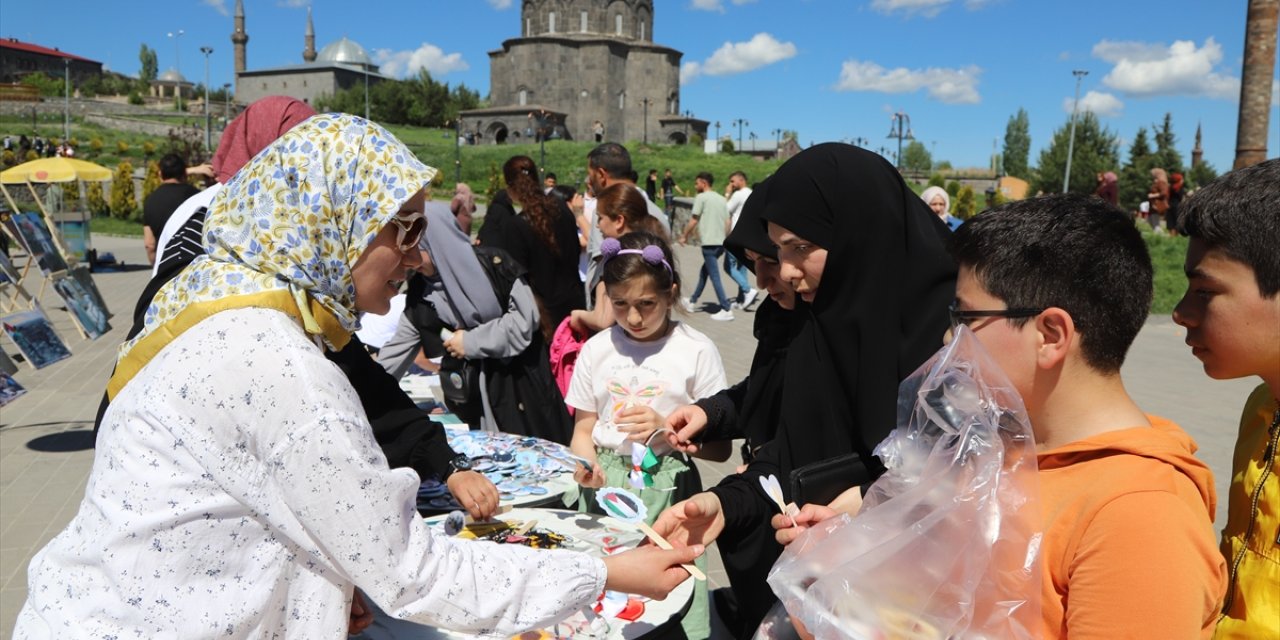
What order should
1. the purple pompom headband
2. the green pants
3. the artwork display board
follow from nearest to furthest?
the green pants, the purple pompom headband, the artwork display board

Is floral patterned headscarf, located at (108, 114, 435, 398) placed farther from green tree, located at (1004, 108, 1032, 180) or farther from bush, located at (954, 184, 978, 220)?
green tree, located at (1004, 108, 1032, 180)

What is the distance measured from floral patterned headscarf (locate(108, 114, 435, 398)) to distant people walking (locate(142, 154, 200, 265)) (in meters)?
5.18

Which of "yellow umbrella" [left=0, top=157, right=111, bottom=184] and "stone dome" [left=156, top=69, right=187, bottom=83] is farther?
"stone dome" [left=156, top=69, right=187, bottom=83]

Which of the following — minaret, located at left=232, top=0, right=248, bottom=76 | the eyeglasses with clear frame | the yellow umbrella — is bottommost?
the eyeglasses with clear frame

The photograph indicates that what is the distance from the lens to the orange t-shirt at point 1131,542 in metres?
1.25

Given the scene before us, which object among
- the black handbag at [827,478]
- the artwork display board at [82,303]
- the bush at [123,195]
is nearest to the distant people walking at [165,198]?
the artwork display board at [82,303]

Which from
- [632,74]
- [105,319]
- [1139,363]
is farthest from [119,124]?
[1139,363]

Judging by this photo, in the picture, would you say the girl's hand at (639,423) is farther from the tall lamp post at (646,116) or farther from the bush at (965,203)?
the tall lamp post at (646,116)

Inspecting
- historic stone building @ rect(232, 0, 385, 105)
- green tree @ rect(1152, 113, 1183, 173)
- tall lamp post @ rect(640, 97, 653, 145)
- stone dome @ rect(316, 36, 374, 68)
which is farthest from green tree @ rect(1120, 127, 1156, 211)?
stone dome @ rect(316, 36, 374, 68)

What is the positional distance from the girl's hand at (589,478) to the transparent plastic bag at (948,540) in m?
1.62

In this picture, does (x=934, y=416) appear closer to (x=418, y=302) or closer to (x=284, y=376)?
(x=284, y=376)

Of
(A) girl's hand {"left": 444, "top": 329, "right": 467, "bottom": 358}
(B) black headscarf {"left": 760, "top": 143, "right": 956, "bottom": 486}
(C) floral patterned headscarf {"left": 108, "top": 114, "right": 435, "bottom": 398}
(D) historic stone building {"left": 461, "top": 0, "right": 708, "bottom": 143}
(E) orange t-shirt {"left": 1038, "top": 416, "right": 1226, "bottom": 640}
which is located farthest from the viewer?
(D) historic stone building {"left": 461, "top": 0, "right": 708, "bottom": 143}

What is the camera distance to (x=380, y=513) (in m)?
1.52

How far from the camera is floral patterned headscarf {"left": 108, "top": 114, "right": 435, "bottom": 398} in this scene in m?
1.65
